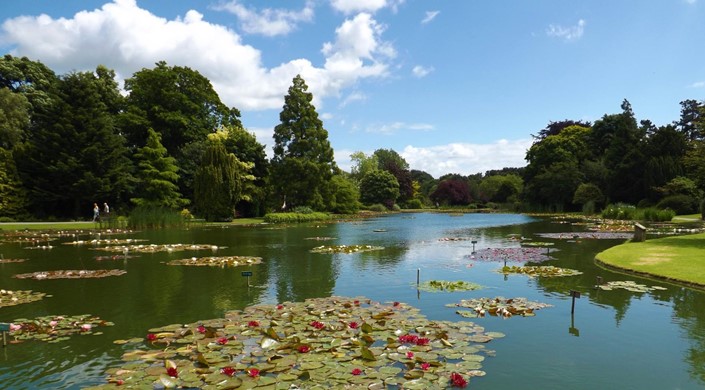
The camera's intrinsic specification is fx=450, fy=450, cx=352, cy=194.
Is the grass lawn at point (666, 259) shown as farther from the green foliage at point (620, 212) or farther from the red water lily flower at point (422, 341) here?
the green foliage at point (620, 212)

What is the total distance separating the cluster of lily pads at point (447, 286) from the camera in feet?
42.4

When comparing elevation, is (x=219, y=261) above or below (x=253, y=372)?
above

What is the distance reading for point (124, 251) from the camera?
2083cm

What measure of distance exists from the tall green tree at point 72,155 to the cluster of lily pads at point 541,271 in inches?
1528

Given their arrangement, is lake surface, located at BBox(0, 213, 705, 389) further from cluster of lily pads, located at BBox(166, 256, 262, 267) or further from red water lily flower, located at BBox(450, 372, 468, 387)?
cluster of lily pads, located at BBox(166, 256, 262, 267)

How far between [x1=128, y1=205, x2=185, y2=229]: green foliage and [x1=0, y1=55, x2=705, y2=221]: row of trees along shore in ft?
17.6

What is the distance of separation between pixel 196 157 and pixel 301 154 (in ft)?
39.4

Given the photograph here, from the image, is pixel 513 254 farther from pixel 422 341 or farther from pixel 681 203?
pixel 681 203

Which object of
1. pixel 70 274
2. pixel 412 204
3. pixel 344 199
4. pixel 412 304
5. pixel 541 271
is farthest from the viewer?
pixel 412 204

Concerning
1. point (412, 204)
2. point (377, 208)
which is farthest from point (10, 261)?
point (412, 204)

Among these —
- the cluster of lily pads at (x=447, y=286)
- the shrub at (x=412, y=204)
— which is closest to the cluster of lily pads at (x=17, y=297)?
the cluster of lily pads at (x=447, y=286)

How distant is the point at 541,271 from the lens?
15.6m

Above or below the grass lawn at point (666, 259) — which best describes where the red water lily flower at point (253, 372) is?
below

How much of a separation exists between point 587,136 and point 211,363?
7813 cm
